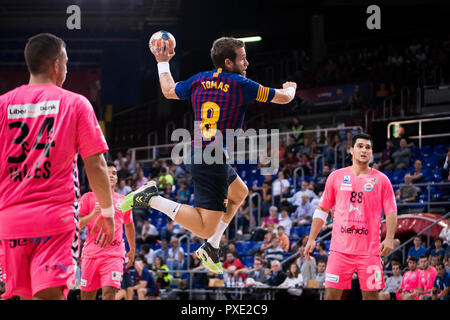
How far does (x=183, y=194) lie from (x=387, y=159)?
19.0ft

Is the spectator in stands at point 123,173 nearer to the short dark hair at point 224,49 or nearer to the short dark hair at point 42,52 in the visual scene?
the short dark hair at point 224,49

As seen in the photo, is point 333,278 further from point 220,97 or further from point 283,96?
point 220,97

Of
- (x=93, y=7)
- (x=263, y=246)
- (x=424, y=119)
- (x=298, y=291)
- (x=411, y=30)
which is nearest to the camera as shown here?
(x=298, y=291)

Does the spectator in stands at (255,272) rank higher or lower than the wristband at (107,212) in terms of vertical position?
lower

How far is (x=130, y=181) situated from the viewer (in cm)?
2034

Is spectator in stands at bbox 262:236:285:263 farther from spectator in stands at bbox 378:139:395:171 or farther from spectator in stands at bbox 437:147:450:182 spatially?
spectator in stands at bbox 437:147:450:182

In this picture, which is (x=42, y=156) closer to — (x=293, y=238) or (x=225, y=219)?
(x=225, y=219)

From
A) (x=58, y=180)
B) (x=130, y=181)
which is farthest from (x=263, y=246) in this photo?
(x=58, y=180)

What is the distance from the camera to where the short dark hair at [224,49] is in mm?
6570

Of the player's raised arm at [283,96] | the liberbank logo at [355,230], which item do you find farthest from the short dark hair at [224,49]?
the liberbank logo at [355,230]

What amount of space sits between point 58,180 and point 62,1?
2096cm

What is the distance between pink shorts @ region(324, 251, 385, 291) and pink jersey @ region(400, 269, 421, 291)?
194 inches

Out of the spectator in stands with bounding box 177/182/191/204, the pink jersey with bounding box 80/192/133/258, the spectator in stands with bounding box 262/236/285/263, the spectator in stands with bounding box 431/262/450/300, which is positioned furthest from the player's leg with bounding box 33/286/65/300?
the spectator in stands with bounding box 177/182/191/204

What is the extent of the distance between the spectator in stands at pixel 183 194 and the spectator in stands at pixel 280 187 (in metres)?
2.72
